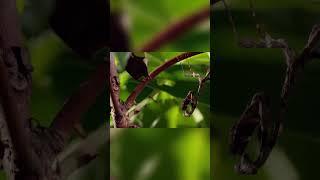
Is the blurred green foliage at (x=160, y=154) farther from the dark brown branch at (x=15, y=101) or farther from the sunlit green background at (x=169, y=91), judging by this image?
the dark brown branch at (x=15, y=101)

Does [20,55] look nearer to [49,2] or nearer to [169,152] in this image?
[49,2]

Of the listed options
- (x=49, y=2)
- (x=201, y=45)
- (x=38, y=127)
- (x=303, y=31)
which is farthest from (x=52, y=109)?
(x=303, y=31)

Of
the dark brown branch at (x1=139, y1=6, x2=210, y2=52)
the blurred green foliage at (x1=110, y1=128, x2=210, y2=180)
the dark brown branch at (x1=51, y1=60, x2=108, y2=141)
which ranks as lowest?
the blurred green foliage at (x1=110, y1=128, x2=210, y2=180)

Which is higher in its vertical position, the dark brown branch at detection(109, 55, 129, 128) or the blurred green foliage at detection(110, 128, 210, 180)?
the dark brown branch at detection(109, 55, 129, 128)

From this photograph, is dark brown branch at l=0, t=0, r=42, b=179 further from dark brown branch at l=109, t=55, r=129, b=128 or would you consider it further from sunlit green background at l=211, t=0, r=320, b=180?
sunlit green background at l=211, t=0, r=320, b=180

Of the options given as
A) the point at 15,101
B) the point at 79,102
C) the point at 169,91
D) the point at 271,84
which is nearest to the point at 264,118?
the point at 271,84

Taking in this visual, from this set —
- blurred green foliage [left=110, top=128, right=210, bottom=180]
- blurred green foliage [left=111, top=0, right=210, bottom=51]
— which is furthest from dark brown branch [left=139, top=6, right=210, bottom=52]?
blurred green foliage [left=110, top=128, right=210, bottom=180]
